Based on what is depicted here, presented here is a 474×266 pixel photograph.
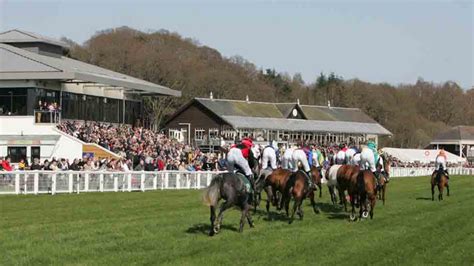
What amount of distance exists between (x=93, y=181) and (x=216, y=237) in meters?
16.5

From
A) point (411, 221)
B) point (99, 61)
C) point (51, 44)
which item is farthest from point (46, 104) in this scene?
point (99, 61)

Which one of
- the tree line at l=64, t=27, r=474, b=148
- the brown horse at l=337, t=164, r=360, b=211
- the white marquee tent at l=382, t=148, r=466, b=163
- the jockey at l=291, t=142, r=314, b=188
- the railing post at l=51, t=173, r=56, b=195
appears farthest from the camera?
the white marquee tent at l=382, t=148, r=466, b=163

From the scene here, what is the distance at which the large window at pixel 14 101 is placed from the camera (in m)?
49.3

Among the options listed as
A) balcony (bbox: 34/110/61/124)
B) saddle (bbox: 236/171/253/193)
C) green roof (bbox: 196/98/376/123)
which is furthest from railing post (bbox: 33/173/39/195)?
green roof (bbox: 196/98/376/123)

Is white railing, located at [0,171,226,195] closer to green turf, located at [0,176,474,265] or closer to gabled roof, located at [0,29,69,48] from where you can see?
green turf, located at [0,176,474,265]

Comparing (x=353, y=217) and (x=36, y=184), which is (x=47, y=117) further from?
(x=353, y=217)

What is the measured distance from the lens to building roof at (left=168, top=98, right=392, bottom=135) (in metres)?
83.1

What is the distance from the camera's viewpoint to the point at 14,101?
163ft

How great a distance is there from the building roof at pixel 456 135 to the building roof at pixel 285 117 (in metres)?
20.1

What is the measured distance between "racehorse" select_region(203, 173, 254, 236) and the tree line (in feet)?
198

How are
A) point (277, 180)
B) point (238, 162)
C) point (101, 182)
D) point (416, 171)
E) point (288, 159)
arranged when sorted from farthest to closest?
point (416, 171), point (101, 182), point (288, 159), point (277, 180), point (238, 162)

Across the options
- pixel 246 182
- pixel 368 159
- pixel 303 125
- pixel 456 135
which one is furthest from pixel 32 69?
pixel 456 135

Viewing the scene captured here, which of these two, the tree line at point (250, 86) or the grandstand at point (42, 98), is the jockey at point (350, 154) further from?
the tree line at point (250, 86)

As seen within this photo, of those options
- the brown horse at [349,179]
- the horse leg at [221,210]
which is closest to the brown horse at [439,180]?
the brown horse at [349,179]
